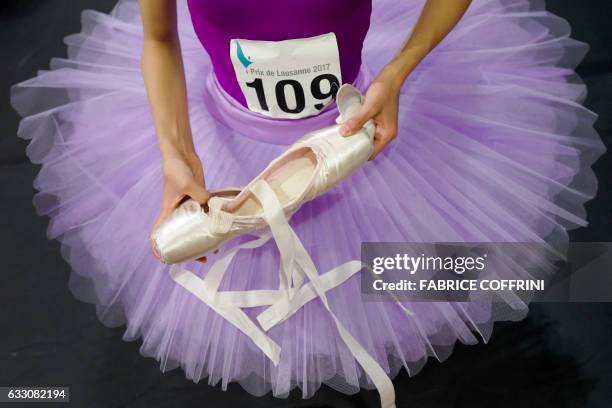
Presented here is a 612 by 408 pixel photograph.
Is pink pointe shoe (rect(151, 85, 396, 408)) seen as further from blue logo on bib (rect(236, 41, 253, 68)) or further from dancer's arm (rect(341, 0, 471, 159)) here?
blue logo on bib (rect(236, 41, 253, 68))

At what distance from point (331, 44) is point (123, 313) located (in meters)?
0.53

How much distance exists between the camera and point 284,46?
87cm

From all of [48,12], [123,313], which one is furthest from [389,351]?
[48,12]

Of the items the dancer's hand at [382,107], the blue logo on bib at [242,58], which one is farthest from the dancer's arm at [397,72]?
the blue logo on bib at [242,58]

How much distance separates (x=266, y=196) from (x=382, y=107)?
0.19m

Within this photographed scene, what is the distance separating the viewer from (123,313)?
1036mm

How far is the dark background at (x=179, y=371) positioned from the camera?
1.14 m

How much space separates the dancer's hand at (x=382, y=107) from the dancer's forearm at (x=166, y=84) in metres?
0.26

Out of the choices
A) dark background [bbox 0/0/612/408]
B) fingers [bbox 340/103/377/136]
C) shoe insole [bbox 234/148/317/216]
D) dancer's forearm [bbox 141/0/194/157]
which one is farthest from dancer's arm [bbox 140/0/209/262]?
dark background [bbox 0/0/612/408]

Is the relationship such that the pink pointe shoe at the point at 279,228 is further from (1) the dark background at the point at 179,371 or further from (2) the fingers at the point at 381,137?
(1) the dark background at the point at 179,371

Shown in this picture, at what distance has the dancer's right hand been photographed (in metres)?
0.82

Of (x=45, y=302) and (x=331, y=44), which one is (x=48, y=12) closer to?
(x=45, y=302)

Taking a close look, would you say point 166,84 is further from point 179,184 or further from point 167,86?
point 179,184

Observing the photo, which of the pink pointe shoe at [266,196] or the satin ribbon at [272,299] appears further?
the satin ribbon at [272,299]
